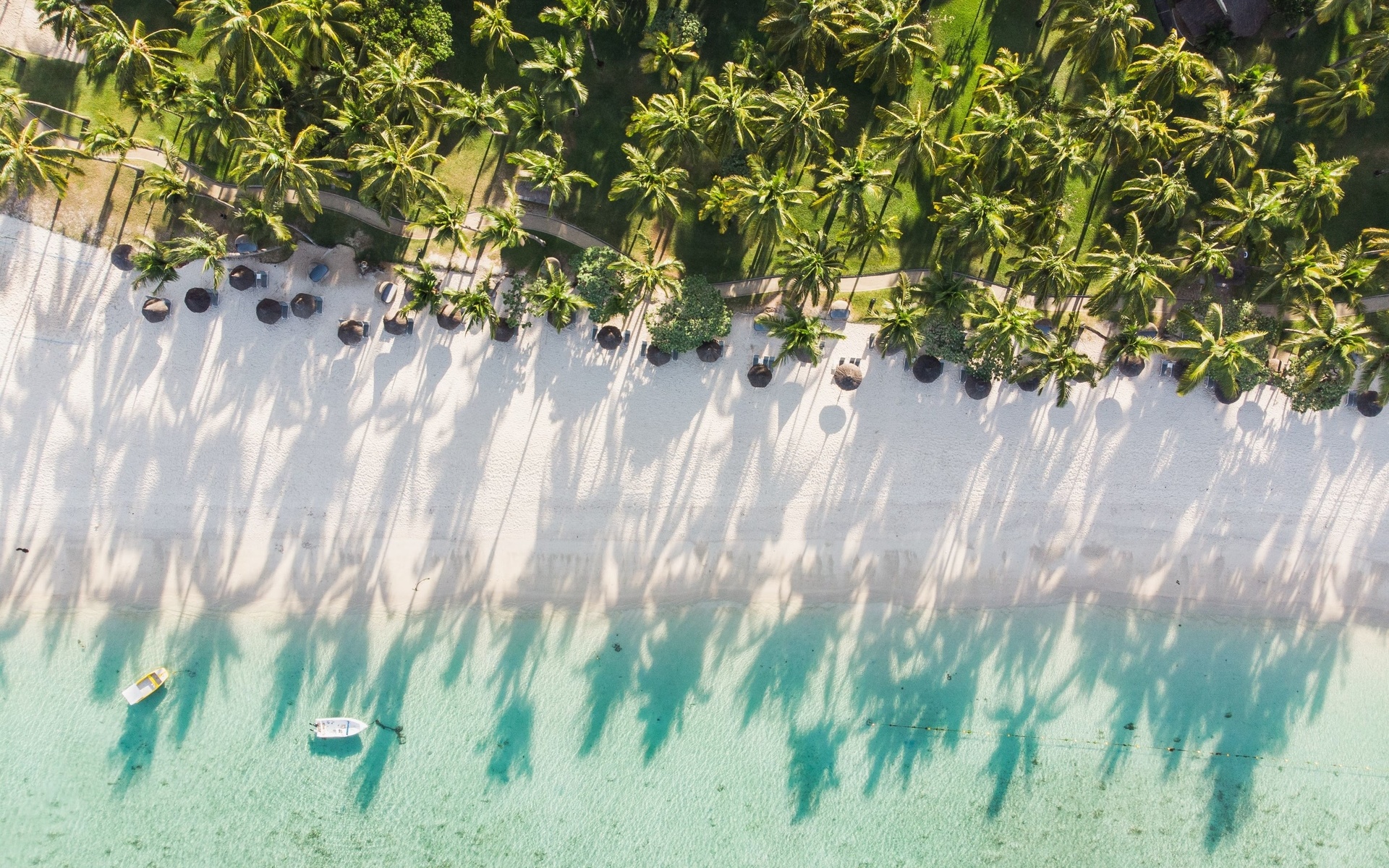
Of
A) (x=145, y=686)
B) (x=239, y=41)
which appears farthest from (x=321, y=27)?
(x=145, y=686)

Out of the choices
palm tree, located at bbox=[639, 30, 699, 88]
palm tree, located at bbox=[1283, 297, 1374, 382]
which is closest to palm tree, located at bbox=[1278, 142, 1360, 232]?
palm tree, located at bbox=[1283, 297, 1374, 382]

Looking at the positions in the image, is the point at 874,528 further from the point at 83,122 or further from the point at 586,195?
the point at 83,122

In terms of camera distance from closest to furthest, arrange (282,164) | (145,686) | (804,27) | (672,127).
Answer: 1. (282,164)
2. (672,127)
3. (804,27)
4. (145,686)

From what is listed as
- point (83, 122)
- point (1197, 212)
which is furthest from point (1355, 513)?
point (83, 122)

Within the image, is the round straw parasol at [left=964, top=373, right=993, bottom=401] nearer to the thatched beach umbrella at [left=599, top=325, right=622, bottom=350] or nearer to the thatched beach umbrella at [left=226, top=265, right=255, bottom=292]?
the thatched beach umbrella at [left=599, top=325, right=622, bottom=350]

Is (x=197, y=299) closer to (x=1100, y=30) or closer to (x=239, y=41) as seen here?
(x=239, y=41)

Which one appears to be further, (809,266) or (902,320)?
(902,320)

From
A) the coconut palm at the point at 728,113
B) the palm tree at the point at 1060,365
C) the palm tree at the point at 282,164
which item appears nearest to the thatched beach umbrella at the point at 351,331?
the palm tree at the point at 282,164
